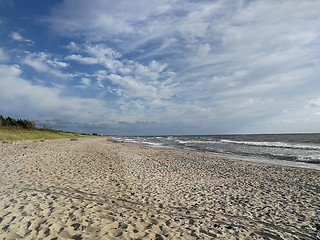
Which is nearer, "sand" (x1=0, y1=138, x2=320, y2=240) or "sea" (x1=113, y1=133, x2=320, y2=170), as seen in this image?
"sand" (x1=0, y1=138, x2=320, y2=240)

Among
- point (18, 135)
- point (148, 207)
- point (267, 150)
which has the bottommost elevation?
point (148, 207)

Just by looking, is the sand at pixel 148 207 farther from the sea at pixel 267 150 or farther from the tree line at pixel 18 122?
the tree line at pixel 18 122

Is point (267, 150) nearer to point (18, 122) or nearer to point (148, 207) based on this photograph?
point (148, 207)

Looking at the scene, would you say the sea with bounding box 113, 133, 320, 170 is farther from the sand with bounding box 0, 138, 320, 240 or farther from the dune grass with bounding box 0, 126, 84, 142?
the dune grass with bounding box 0, 126, 84, 142

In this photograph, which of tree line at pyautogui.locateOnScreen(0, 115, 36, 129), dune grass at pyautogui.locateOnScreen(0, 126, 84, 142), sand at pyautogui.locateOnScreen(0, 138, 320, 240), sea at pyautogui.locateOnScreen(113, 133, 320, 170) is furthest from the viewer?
tree line at pyautogui.locateOnScreen(0, 115, 36, 129)

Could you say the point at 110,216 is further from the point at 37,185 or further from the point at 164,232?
the point at 37,185

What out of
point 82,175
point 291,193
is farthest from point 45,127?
point 291,193

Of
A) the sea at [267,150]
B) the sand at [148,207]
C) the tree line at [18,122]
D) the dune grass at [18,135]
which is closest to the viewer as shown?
the sand at [148,207]

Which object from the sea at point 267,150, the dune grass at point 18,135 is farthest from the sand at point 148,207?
the dune grass at point 18,135

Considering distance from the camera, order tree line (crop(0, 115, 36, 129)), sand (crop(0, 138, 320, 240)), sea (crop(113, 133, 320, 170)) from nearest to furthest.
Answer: sand (crop(0, 138, 320, 240)) < sea (crop(113, 133, 320, 170)) < tree line (crop(0, 115, 36, 129))

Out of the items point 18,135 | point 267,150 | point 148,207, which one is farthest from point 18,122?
point 148,207

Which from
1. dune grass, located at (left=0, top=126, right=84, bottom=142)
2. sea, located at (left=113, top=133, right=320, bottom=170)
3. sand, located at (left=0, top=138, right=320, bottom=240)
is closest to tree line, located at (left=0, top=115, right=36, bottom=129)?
dune grass, located at (left=0, top=126, right=84, bottom=142)

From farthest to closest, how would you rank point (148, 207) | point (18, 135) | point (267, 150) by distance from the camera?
point (18, 135)
point (267, 150)
point (148, 207)

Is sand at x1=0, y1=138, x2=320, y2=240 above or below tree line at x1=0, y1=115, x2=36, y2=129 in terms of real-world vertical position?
below
